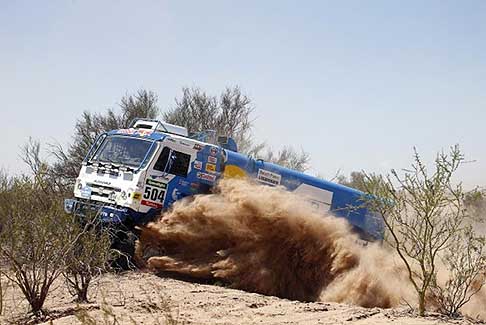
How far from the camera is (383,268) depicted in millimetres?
11789

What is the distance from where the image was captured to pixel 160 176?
Result: 45.5 feet

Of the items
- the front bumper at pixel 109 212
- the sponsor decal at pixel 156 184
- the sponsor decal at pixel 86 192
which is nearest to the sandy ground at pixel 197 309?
the front bumper at pixel 109 212

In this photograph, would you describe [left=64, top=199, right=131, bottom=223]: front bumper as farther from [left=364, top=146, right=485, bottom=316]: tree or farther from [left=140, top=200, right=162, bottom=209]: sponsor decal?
[left=364, top=146, right=485, bottom=316]: tree

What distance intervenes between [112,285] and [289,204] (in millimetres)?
4202

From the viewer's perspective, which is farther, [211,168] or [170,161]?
[211,168]

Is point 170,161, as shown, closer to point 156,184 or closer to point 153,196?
point 156,184

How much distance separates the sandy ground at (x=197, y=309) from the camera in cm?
787

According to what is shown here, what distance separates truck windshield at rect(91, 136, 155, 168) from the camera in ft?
46.0

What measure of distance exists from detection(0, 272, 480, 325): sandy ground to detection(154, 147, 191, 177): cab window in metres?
3.20

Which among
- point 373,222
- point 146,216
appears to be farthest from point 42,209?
point 373,222

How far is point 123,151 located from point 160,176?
1.29 m

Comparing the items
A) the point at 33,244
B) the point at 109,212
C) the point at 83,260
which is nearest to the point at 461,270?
the point at 83,260

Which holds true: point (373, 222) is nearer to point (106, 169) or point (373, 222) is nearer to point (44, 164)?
point (106, 169)

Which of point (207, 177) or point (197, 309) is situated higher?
point (207, 177)
